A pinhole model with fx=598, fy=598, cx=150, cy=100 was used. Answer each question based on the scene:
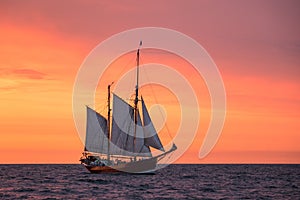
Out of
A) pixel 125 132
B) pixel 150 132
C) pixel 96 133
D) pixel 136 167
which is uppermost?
pixel 96 133

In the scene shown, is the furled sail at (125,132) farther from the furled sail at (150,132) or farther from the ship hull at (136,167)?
the furled sail at (150,132)

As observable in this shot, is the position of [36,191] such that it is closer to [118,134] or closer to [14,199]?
[14,199]

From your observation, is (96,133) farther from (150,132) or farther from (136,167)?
(150,132)

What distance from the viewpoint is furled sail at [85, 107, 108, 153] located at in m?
116

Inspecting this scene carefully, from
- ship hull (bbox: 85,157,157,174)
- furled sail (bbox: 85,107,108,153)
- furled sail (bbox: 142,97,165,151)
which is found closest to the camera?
furled sail (bbox: 142,97,165,151)

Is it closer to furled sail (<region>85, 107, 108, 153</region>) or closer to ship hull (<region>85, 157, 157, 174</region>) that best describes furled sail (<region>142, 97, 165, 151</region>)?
ship hull (<region>85, 157, 157, 174</region>)

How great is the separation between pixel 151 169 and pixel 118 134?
33.4 ft

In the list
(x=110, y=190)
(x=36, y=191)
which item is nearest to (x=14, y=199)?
(x=36, y=191)

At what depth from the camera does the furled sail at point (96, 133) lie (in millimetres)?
116000

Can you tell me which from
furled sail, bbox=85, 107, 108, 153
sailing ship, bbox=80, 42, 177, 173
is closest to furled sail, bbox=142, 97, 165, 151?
sailing ship, bbox=80, 42, 177, 173

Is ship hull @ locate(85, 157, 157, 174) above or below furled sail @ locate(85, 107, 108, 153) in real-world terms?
below

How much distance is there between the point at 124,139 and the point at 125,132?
1649mm

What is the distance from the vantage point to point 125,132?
112938 mm

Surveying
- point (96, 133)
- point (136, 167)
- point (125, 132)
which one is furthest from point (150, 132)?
point (96, 133)
